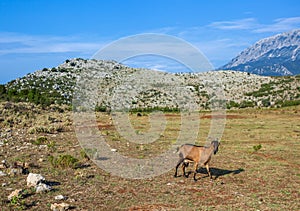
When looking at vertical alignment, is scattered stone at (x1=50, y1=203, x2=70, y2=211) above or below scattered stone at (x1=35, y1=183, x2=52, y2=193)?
below

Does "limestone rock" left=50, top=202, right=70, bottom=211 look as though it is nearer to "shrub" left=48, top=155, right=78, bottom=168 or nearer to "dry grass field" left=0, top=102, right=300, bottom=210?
"dry grass field" left=0, top=102, right=300, bottom=210

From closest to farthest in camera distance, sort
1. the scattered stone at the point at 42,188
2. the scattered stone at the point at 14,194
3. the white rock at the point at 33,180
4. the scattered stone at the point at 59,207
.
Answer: the scattered stone at the point at 59,207 < the scattered stone at the point at 14,194 < the scattered stone at the point at 42,188 < the white rock at the point at 33,180

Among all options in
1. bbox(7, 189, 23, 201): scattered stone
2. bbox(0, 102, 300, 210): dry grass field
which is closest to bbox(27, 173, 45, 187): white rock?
bbox(0, 102, 300, 210): dry grass field

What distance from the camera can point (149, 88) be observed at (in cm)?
8069

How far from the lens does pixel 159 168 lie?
1403cm

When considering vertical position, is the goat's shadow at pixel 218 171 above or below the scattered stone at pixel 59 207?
below

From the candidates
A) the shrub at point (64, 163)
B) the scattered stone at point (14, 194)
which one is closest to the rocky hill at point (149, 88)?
the shrub at point (64, 163)

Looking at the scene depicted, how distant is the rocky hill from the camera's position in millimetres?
69875

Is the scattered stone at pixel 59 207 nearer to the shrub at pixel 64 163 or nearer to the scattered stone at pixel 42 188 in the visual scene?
the scattered stone at pixel 42 188

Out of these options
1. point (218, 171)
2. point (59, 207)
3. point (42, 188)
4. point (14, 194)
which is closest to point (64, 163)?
point (42, 188)

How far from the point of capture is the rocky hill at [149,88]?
6988 cm

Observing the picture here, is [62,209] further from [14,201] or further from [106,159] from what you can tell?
[106,159]

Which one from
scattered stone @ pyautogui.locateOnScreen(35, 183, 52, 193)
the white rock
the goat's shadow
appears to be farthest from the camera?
the goat's shadow

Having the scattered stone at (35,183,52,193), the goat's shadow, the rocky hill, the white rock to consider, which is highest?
the rocky hill
